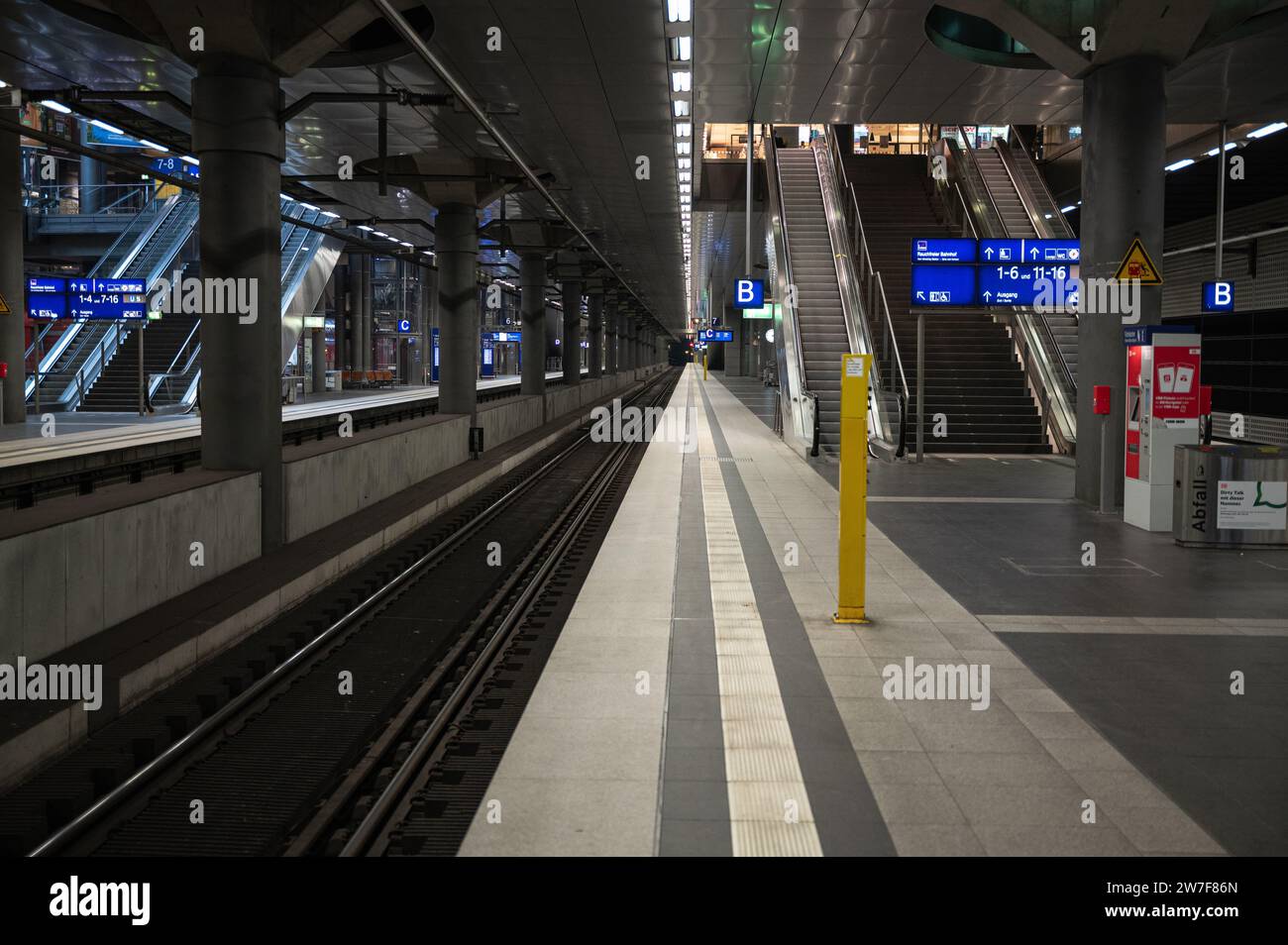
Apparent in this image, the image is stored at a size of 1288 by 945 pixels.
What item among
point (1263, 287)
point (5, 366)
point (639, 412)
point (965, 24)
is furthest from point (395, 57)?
point (639, 412)

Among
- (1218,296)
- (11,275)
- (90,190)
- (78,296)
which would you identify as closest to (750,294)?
(1218,296)

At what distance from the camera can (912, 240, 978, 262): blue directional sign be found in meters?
17.6

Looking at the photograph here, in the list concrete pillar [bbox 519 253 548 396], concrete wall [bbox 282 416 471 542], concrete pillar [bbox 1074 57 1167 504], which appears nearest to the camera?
concrete wall [bbox 282 416 471 542]

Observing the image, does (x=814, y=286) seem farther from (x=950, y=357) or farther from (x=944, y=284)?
(x=944, y=284)

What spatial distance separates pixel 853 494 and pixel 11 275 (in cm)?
2112

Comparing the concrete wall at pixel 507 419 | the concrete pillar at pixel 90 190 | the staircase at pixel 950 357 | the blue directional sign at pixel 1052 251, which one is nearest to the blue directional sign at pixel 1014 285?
the blue directional sign at pixel 1052 251

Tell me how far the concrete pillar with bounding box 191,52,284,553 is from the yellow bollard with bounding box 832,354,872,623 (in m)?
5.19

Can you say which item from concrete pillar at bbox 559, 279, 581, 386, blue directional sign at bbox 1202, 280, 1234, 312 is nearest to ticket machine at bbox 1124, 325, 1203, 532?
blue directional sign at bbox 1202, 280, 1234, 312

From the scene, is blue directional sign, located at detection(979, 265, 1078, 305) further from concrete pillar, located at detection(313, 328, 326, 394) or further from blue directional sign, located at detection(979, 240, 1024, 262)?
concrete pillar, located at detection(313, 328, 326, 394)

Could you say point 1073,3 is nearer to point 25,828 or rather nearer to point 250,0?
point 250,0

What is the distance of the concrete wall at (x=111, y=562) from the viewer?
6086 millimetres

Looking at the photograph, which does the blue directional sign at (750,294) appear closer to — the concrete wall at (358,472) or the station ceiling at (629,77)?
the station ceiling at (629,77)

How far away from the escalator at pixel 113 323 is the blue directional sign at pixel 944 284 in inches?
825
